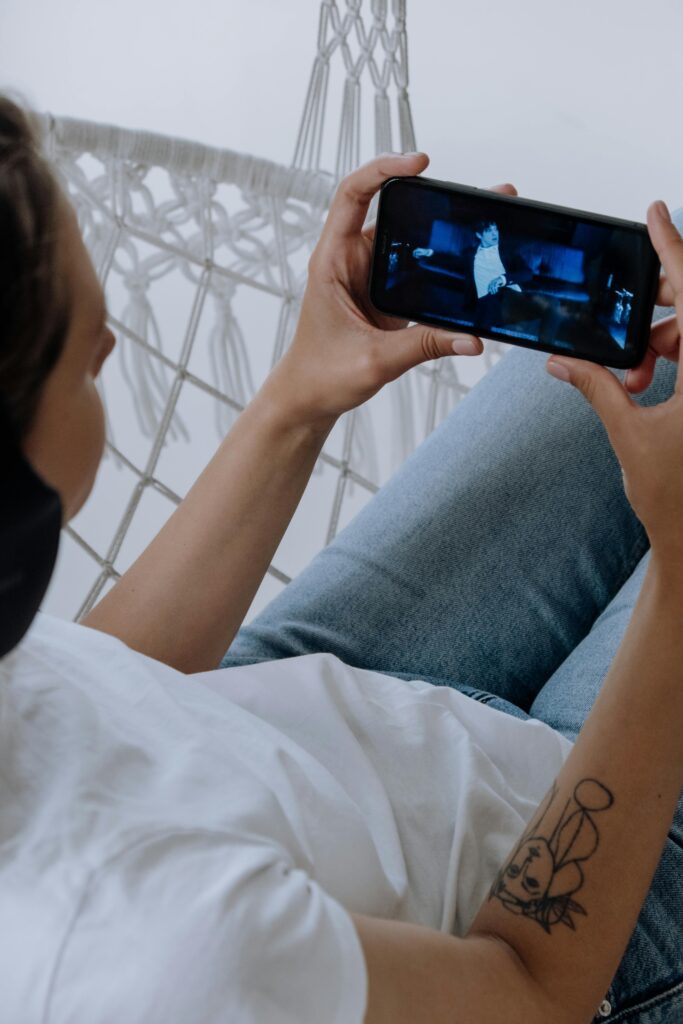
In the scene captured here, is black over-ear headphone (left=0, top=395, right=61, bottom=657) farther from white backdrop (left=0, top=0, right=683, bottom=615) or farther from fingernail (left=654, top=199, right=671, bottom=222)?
white backdrop (left=0, top=0, right=683, bottom=615)

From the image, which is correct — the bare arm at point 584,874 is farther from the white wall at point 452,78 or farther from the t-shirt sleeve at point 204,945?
the white wall at point 452,78

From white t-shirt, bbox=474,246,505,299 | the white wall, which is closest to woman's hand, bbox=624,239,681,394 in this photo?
white t-shirt, bbox=474,246,505,299

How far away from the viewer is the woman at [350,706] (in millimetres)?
476

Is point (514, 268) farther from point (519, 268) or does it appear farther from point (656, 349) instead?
point (656, 349)

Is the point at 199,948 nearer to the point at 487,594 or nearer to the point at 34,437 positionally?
the point at 34,437

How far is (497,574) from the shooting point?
922mm

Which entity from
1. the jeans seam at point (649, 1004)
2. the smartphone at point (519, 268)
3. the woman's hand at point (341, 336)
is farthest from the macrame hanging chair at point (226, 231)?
the jeans seam at point (649, 1004)

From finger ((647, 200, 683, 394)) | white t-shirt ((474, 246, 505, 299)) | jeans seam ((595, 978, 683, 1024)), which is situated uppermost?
finger ((647, 200, 683, 394))

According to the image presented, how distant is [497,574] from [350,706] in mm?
218

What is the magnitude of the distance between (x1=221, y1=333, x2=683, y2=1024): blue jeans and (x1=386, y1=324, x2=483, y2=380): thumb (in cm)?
18

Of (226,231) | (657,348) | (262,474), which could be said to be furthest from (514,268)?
(226,231)

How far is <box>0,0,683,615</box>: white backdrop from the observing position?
272 centimetres

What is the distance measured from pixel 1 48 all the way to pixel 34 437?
2973 millimetres

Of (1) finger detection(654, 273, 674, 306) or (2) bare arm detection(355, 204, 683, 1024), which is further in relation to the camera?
(1) finger detection(654, 273, 674, 306)
